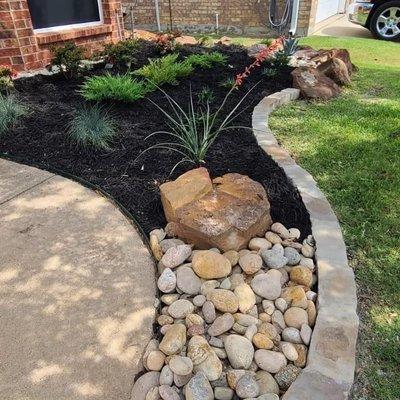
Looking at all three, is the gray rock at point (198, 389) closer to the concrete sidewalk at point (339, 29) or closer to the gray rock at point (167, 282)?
the gray rock at point (167, 282)

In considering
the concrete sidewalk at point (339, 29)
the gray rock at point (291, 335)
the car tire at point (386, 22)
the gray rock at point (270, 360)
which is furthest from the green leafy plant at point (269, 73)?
the concrete sidewalk at point (339, 29)

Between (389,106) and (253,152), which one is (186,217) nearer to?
(253,152)

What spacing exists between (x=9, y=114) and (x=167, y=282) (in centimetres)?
247

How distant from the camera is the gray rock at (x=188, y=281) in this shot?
187 centimetres

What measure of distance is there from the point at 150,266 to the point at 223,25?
31.9ft

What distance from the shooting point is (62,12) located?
557 centimetres

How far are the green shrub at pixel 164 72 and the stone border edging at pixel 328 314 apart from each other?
94.3 inches

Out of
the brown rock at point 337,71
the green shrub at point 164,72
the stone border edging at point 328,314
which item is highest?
the green shrub at point 164,72

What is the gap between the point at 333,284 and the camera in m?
1.87

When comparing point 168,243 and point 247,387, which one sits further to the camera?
point 168,243

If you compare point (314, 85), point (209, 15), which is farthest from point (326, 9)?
point (314, 85)

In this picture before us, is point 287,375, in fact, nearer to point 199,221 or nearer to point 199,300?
point 199,300

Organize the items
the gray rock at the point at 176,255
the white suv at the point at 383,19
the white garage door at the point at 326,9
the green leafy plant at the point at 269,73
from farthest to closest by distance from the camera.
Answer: the white garage door at the point at 326,9, the white suv at the point at 383,19, the green leafy plant at the point at 269,73, the gray rock at the point at 176,255

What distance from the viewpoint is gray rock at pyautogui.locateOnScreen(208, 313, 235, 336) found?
1674mm
